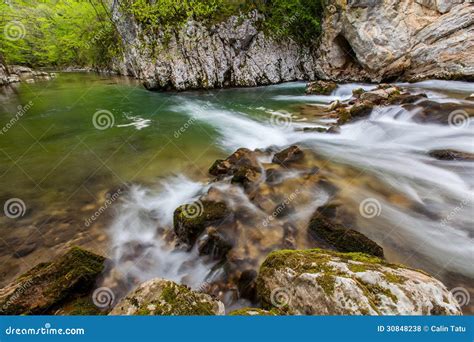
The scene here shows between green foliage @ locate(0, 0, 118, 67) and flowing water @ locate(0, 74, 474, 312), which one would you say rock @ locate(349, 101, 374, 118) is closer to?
flowing water @ locate(0, 74, 474, 312)

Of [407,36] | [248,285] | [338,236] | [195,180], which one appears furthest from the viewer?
[407,36]

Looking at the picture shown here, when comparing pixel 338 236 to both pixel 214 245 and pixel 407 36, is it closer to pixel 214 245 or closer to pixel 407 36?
pixel 214 245

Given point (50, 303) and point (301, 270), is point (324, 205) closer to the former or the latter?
point (301, 270)

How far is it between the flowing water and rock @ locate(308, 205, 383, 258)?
0.29 meters

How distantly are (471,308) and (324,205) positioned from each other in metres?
2.36

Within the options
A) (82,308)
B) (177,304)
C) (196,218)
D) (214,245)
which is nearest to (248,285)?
(214,245)

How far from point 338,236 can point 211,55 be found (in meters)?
17.4

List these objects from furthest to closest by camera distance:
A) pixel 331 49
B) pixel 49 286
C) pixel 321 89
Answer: pixel 331 49 < pixel 321 89 < pixel 49 286

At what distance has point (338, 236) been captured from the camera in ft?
12.5

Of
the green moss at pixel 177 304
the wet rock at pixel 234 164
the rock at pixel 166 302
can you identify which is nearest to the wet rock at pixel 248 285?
the rock at pixel 166 302

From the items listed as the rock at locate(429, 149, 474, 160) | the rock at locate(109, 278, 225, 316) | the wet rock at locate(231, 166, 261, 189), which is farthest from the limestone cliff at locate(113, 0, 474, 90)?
the rock at locate(109, 278, 225, 316)

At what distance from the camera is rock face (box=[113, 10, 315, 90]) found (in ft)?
56.1

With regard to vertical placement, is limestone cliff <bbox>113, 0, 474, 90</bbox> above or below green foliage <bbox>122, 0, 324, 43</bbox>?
below

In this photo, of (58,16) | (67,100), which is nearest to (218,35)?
(67,100)
